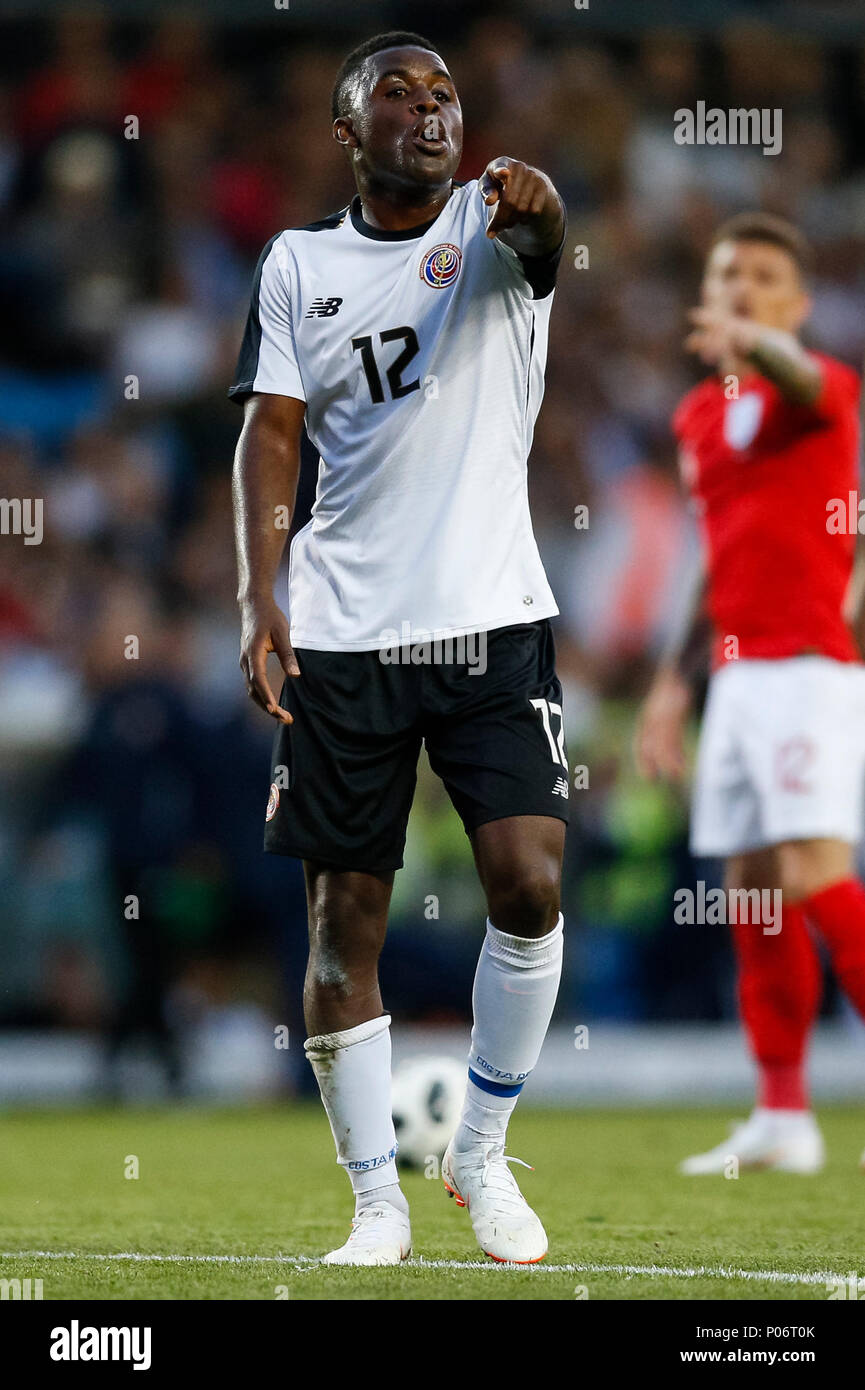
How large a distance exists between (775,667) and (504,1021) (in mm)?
2431

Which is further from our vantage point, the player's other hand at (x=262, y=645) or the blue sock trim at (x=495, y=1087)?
the blue sock trim at (x=495, y=1087)

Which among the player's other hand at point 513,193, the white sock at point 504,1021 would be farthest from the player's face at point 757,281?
the white sock at point 504,1021

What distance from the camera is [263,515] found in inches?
144

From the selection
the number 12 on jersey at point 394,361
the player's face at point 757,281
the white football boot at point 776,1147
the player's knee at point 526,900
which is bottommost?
the white football boot at point 776,1147

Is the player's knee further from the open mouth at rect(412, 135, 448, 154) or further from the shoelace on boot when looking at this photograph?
the open mouth at rect(412, 135, 448, 154)

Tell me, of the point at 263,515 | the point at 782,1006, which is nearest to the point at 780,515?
the point at 782,1006

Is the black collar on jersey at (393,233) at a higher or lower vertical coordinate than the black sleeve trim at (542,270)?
higher

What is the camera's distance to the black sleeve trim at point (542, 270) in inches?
142

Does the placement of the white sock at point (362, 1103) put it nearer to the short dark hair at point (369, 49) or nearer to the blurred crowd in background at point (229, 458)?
the short dark hair at point (369, 49)

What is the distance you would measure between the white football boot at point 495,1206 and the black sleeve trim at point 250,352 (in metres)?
1.55

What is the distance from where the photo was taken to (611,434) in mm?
10125

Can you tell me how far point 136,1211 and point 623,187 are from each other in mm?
7908

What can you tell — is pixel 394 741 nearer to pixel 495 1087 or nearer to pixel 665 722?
pixel 495 1087
